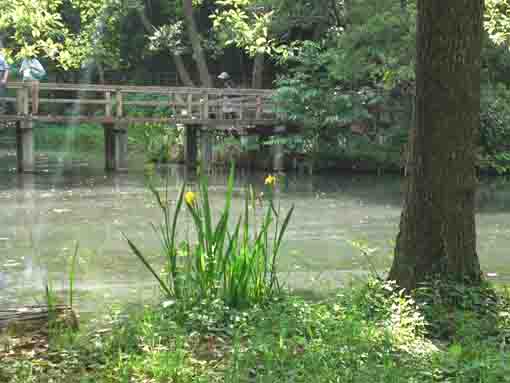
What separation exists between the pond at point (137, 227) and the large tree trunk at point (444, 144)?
1.11 meters

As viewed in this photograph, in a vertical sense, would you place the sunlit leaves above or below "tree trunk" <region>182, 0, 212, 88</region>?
below

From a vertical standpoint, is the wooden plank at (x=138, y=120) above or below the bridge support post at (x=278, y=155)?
above

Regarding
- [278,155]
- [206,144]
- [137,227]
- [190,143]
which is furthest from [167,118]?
[137,227]

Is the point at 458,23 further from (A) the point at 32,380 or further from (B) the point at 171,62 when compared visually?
(B) the point at 171,62

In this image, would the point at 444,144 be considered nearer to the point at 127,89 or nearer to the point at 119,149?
the point at 127,89

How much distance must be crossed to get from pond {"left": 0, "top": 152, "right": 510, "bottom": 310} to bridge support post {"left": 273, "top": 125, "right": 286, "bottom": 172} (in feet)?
4.87

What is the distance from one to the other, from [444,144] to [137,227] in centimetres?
682

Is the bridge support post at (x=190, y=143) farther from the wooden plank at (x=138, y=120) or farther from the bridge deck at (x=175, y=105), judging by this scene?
the wooden plank at (x=138, y=120)

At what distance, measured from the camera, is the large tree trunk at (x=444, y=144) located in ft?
17.9

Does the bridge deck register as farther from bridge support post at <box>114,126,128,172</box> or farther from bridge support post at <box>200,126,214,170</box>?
bridge support post at <box>114,126,128,172</box>

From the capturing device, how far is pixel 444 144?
5477 mm

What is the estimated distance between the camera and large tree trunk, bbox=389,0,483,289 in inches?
215

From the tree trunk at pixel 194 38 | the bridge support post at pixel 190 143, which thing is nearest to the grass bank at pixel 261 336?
the bridge support post at pixel 190 143

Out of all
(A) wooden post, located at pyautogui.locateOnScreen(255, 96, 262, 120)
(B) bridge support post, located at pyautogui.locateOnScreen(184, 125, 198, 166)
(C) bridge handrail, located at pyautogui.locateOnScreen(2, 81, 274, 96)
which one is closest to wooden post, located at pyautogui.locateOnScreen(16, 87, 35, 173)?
(C) bridge handrail, located at pyautogui.locateOnScreen(2, 81, 274, 96)
